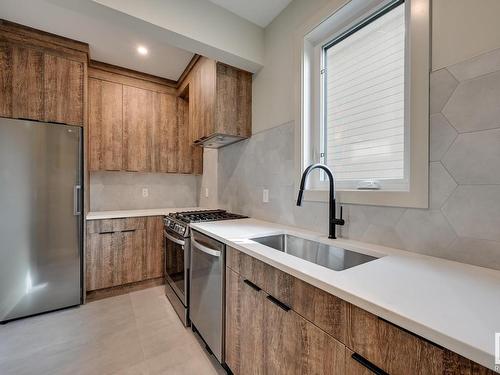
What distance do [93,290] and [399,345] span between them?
275 cm

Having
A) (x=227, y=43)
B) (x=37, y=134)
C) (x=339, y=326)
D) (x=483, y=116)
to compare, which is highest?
(x=227, y=43)

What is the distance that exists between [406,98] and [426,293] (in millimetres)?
939

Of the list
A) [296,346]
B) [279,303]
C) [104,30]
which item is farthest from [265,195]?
[104,30]

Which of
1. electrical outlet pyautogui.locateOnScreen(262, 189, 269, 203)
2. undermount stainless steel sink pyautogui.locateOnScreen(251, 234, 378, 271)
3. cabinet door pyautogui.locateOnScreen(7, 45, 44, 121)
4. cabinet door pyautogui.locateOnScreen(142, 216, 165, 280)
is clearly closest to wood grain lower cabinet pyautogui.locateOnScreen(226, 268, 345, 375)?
undermount stainless steel sink pyautogui.locateOnScreen(251, 234, 378, 271)

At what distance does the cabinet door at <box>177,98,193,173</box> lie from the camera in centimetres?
318

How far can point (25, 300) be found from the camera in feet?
6.57

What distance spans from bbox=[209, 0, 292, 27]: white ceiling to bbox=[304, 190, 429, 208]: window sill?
1.50 m

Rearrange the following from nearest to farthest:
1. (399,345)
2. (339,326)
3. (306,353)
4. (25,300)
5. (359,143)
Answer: (399,345), (339,326), (306,353), (359,143), (25,300)

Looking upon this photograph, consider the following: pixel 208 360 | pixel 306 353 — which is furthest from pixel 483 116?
pixel 208 360

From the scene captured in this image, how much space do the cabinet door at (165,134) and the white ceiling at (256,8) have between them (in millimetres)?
1601

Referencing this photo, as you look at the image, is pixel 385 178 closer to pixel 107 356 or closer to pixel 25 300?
pixel 107 356

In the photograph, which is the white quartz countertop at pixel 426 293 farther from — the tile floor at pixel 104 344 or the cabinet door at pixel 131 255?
the cabinet door at pixel 131 255

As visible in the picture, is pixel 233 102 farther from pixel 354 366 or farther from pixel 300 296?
pixel 354 366

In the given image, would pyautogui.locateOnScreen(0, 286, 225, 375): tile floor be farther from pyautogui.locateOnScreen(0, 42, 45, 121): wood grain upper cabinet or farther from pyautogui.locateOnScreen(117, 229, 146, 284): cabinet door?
pyautogui.locateOnScreen(0, 42, 45, 121): wood grain upper cabinet
